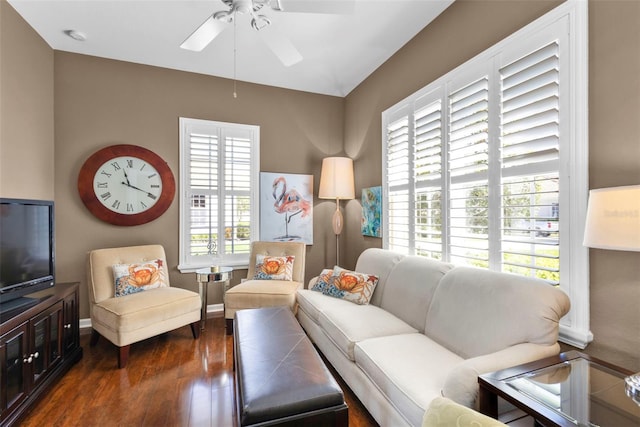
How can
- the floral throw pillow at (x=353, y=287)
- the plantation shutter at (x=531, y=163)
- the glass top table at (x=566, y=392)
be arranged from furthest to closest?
the floral throw pillow at (x=353, y=287) < the plantation shutter at (x=531, y=163) < the glass top table at (x=566, y=392)

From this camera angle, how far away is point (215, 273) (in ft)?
10.8

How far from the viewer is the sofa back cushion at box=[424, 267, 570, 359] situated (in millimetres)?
1528

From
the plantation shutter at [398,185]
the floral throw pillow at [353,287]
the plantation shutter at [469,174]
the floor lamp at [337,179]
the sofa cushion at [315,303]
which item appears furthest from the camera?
the floor lamp at [337,179]

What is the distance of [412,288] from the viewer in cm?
236

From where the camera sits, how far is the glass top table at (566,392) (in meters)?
1.06

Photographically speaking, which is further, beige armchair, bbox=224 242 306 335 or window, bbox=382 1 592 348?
beige armchair, bbox=224 242 306 335

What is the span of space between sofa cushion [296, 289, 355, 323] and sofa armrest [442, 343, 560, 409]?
126 cm

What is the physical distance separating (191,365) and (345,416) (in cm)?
171

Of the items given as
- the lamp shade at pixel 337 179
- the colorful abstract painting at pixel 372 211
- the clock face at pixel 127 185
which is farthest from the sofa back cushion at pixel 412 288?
the clock face at pixel 127 185

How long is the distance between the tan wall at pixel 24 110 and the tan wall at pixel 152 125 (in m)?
0.16

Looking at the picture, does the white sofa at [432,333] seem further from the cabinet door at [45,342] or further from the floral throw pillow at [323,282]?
the cabinet door at [45,342]

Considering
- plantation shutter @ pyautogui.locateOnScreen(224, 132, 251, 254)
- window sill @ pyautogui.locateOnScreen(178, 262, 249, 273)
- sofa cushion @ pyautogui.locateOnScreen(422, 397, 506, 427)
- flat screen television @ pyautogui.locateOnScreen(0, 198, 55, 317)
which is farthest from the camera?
→ plantation shutter @ pyautogui.locateOnScreen(224, 132, 251, 254)

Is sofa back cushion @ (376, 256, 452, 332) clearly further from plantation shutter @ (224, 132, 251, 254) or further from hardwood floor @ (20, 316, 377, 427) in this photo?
plantation shutter @ (224, 132, 251, 254)

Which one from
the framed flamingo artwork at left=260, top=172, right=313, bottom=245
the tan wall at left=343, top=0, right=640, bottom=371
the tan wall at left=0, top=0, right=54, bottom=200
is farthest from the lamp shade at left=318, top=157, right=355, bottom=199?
the tan wall at left=0, top=0, right=54, bottom=200
